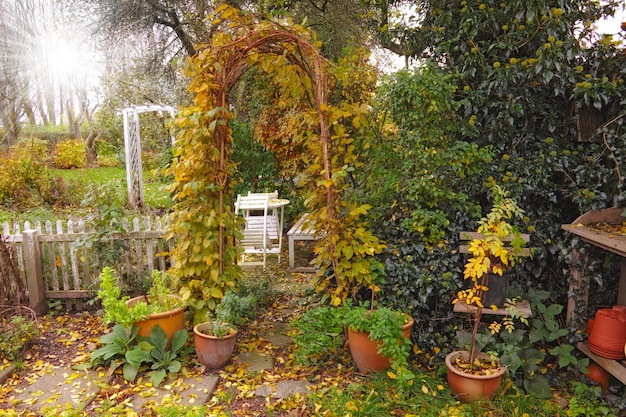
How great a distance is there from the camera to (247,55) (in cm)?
382

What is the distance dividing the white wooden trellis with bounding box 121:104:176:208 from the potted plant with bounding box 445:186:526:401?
7179mm

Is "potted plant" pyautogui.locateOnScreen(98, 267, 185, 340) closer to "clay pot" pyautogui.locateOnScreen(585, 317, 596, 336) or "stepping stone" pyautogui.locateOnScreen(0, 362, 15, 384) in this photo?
"stepping stone" pyautogui.locateOnScreen(0, 362, 15, 384)

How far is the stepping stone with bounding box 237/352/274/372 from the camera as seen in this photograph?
3.66 m

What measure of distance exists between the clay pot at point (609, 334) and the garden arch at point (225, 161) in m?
1.69

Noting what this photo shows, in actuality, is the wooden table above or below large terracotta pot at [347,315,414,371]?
above

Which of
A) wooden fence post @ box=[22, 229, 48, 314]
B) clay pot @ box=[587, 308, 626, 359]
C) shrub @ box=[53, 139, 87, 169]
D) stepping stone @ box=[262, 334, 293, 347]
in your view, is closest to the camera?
clay pot @ box=[587, 308, 626, 359]

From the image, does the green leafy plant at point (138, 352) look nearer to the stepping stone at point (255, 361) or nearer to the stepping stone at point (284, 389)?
the stepping stone at point (255, 361)

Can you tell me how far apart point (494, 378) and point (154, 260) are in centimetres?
340

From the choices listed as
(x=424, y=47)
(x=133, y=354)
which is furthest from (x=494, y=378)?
(x=424, y=47)

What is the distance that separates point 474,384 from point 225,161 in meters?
2.62

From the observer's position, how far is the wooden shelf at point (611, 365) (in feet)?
10.3

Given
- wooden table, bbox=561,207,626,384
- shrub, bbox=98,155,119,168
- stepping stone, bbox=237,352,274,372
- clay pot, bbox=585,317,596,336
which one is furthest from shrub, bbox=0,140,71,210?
clay pot, bbox=585,317,596,336

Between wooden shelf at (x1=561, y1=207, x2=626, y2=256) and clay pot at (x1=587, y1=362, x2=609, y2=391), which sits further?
clay pot at (x1=587, y1=362, x2=609, y2=391)

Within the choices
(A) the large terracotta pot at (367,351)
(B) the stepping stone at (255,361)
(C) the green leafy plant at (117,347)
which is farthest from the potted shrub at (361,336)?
(C) the green leafy plant at (117,347)
